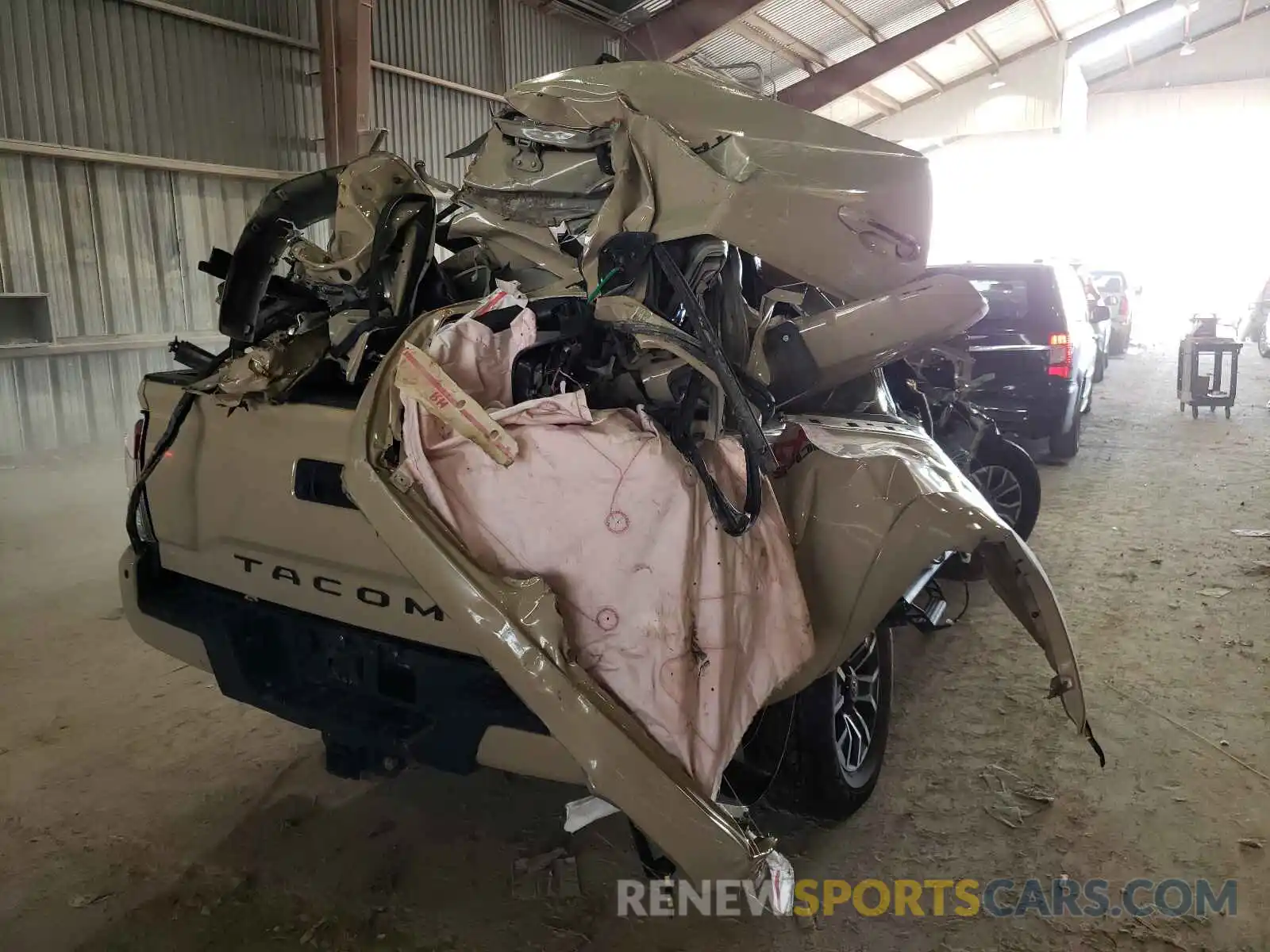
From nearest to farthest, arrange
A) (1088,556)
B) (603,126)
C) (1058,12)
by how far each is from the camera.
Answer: (603,126), (1088,556), (1058,12)

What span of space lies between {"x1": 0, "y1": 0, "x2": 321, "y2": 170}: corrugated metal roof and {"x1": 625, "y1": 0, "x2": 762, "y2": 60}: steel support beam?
5.07 metres

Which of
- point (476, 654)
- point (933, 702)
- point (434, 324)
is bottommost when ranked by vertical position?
point (933, 702)

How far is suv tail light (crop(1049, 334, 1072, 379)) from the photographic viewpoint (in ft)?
21.9

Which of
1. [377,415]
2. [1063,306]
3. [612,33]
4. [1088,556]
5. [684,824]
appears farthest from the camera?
[612,33]

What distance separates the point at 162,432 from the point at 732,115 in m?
1.80

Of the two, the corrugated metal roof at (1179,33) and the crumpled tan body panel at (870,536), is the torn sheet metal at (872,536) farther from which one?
the corrugated metal roof at (1179,33)

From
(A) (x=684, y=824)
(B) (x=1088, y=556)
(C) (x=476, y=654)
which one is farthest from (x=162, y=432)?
(B) (x=1088, y=556)

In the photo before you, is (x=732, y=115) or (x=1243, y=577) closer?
(x=732, y=115)

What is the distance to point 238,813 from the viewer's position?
272 cm

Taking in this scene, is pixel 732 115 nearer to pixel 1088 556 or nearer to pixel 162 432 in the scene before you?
pixel 162 432

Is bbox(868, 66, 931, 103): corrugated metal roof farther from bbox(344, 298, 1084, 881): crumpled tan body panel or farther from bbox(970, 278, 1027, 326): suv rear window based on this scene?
bbox(344, 298, 1084, 881): crumpled tan body panel

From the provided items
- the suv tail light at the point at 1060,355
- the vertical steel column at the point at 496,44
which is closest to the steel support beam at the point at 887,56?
the vertical steel column at the point at 496,44

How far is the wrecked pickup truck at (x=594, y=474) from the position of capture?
183 centimetres

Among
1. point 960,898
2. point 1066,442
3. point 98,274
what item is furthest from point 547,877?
point 98,274
